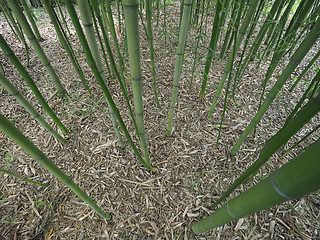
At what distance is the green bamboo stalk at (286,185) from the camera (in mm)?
281

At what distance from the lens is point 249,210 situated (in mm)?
436

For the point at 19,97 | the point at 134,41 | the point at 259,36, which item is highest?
the point at 134,41

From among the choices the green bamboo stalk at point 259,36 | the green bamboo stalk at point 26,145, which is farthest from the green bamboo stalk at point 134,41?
the green bamboo stalk at point 259,36

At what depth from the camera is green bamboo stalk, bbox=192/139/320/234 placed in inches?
11.1

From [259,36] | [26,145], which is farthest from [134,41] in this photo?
[259,36]

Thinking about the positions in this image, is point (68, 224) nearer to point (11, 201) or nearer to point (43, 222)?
point (43, 222)

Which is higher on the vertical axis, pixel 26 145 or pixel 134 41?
pixel 134 41

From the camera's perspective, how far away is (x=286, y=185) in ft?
1.05

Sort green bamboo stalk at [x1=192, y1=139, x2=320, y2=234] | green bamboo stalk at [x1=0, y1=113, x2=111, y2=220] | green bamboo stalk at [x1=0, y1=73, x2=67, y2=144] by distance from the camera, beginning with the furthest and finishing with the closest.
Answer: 1. green bamboo stalk at [x1=0, y1=73, x2=67, y2=144]
2. green bamboo stalk at [x1=0, y1=113, x2=111, y2=220]
3. green bamboo stalk at [x1=192, y1=139, x2=320, y2=234]

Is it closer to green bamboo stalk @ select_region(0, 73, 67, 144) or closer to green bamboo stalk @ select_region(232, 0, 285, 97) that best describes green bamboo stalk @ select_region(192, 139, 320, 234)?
green bamboo stalk @ select_region(232, 0, 285, 97)

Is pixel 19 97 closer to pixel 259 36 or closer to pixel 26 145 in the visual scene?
pixel 26 145

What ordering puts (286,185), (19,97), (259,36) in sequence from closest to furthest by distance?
(286,185), (19,97), (259,36)

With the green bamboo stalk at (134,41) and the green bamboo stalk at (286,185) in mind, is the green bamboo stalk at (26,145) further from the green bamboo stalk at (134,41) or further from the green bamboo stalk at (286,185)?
the green bamboo stalk at (286,185)

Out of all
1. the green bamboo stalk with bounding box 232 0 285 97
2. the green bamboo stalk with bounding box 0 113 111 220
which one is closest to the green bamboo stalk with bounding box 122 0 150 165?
the green bamboo stalk with bounding box 0 113 111 220
